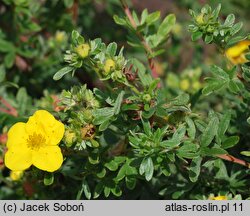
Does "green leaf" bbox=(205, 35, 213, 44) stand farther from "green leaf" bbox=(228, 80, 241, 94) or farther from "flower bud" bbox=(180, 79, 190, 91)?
"flower bud" bbox=(180, 79, 190, 91)

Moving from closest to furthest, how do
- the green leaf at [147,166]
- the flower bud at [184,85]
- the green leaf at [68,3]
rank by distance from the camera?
the green leaf at [147,166] < the green leaf at [68,3] < the flower bud at [184,85]

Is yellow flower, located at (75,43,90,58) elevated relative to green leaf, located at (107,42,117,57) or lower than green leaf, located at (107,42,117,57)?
lower

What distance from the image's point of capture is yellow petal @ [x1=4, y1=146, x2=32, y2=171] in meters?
1.88

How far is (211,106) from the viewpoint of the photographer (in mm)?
3170

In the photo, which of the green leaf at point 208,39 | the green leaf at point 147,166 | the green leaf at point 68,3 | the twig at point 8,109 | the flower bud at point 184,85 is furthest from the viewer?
the flower bud at point 184,85

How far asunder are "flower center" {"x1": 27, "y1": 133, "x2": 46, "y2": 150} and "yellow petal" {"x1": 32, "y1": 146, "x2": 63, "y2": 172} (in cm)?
3

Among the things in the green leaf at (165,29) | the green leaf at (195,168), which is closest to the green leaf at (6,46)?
the green leaf at (165,29)

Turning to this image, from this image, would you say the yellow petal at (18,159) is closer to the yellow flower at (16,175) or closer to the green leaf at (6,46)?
the yellow flower at (16,175)

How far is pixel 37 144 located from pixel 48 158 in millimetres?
94

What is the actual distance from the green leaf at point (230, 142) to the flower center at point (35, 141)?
0.66 metres

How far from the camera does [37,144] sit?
194 cm

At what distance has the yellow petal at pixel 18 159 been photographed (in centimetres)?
188

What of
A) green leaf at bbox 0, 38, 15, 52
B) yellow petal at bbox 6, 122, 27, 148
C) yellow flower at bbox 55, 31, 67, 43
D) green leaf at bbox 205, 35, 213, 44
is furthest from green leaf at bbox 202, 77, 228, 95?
green leaf at bbox 0, 38, 15, 52

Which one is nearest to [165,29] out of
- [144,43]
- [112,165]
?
[144,43]
